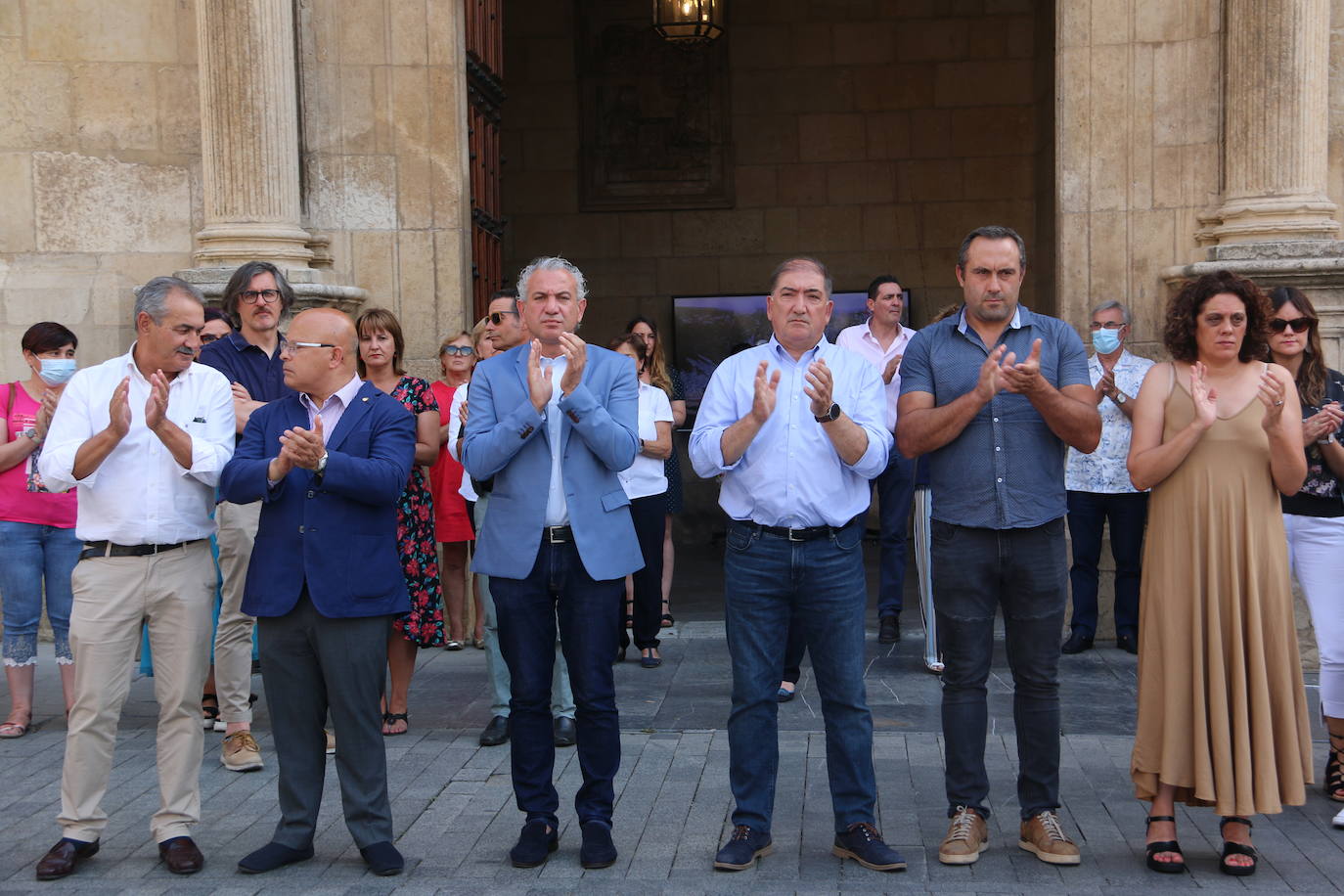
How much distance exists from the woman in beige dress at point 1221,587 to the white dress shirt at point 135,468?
3.28m

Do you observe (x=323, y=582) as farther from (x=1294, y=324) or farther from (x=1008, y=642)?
(x=1294, y=324)

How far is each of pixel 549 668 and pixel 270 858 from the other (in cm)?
113

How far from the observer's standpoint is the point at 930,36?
13.6m

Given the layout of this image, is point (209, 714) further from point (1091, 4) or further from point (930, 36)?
point (930, 36)

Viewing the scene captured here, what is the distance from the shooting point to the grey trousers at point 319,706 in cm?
478

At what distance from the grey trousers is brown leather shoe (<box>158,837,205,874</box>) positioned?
0.27 meters

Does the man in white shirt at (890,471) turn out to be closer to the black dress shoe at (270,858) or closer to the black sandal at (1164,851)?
the black sandal at (1164,851)

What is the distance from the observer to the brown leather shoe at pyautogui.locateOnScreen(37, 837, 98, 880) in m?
4.72

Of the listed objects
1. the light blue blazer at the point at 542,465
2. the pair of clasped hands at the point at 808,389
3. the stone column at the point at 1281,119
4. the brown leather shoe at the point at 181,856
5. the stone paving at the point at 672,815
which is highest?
the stone column at the point at 1281,119

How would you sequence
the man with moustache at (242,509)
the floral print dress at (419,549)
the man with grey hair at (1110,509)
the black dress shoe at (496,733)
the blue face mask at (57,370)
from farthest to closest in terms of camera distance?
the man with grey hair at (1110,509) → the floral print dress at (419,549) → the black dress shoe at (496,733) → the man with moustache at (242,509) → the blue face mask at (57,370)

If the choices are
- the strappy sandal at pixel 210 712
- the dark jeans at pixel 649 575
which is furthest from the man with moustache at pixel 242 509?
the dark jeans at pixel 649 575

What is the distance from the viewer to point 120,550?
16.1ft

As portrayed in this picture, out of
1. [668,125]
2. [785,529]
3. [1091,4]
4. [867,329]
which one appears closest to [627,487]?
[867,329]

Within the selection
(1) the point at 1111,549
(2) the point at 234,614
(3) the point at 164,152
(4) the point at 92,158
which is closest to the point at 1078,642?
(1) the point at 1111,549
